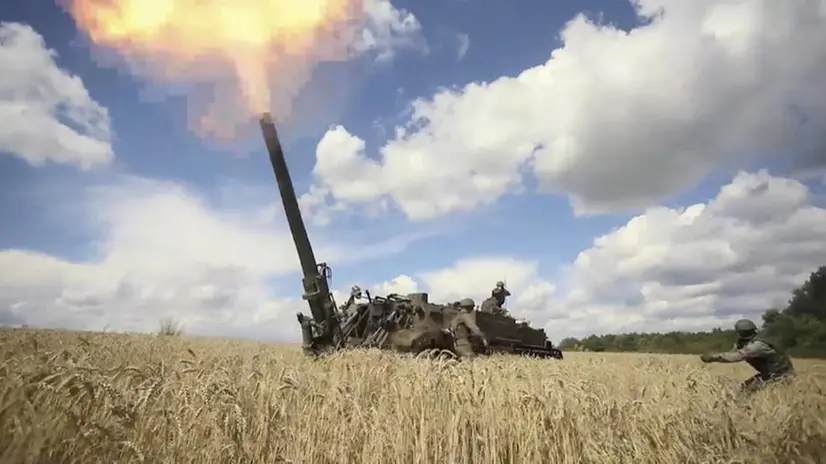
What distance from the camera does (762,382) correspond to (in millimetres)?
8609

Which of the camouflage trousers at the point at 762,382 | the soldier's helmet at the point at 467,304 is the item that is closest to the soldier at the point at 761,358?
the camouflage trousers at the point at 762,382

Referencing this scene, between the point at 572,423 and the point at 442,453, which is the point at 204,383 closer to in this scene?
the point at 442,453

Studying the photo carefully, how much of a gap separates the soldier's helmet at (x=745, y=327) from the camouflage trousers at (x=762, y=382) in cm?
74

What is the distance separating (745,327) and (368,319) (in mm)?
11515

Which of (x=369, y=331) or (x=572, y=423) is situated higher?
(x=369, y=331)

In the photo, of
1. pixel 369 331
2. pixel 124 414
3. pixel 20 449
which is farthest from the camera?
pixel 369 331

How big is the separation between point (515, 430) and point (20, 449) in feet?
12.6

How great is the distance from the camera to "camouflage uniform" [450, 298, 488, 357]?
1603cm

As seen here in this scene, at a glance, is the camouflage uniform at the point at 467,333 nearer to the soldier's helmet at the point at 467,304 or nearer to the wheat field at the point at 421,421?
the soldier's helmet at the point at 467,304

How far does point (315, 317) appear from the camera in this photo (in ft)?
55.7

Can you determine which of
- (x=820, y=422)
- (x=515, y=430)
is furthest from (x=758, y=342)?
(x=515, y=430)

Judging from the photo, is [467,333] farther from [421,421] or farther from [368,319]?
[421,421]

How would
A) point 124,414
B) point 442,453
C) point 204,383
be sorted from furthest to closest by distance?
point 204,383, point 442,453, point 124,414

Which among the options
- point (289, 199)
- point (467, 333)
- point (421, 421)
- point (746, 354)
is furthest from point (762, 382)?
point (289, 199)
